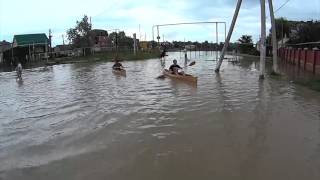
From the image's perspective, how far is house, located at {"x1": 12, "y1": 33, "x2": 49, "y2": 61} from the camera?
203ft

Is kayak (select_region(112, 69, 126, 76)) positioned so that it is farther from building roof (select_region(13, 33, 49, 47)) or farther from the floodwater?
building roof (select_region(13, 33, 49, 47))

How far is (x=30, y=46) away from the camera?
66312 millimetres

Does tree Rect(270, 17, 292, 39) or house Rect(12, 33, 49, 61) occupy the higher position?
tree Rect(270, 17, 292, 39)

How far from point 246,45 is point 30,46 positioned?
35287mm

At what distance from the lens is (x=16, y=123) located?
15.2 meters

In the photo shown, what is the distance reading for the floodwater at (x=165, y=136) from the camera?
29.6 feet

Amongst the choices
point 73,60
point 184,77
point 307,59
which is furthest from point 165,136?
point 73,60

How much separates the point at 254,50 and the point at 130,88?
52.4 m

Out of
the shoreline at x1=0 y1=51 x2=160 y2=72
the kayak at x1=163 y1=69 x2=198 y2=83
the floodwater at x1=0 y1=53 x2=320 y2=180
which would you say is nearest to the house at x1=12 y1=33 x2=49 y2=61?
the shoreline at x1=0 y1=51 x2=160 y2=72

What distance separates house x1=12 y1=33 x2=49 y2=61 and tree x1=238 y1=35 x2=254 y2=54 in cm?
3169

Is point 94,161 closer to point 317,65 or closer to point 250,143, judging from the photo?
point 250,143

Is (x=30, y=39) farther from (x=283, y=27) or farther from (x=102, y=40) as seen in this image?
(x=283, y=27)

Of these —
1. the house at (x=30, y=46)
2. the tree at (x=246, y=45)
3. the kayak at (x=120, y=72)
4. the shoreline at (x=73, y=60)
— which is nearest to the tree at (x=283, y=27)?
the tree at (x=246, y=45)

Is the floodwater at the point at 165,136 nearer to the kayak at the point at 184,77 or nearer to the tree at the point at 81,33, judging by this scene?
the kayak at the point at 184,77
